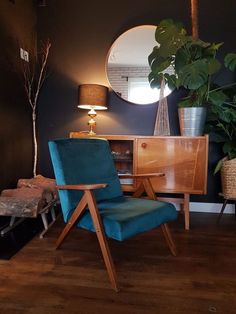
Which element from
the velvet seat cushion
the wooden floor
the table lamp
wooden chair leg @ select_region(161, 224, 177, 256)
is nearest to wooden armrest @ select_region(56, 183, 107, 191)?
the velvet seat cushion

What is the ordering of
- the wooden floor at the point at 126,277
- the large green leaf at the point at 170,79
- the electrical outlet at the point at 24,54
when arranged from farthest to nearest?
1. the electrical outlet at the point at 24,54
2. the large green leaf at the point at 170,79
3. the wooden floor at the point at 126,277

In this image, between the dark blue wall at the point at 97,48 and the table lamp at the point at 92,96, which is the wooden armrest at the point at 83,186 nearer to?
the table lamp at the point at 92,96

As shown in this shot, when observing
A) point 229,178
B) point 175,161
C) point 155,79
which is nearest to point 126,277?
point 175,161

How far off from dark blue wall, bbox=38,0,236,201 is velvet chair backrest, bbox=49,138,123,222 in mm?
1040

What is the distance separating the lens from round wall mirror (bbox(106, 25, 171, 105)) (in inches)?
121

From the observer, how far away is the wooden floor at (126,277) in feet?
4.68

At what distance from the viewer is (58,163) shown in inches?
74.2

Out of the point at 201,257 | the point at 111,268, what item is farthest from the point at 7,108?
the point at 201,257

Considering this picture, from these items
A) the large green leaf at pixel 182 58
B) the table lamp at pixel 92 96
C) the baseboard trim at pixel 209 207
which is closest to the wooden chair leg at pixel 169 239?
the baseboard trim at pixel 209 207

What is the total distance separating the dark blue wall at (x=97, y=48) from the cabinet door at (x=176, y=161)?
55 centimetres

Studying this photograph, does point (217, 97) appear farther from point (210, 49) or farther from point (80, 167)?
point (80, 167)

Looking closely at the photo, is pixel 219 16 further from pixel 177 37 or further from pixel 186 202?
pixel 186 202

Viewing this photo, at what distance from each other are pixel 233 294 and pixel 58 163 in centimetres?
134

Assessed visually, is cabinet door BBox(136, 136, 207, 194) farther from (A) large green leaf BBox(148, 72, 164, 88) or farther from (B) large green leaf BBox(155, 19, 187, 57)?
(B) large green leaf BBox(155, 19, 187, 57)
